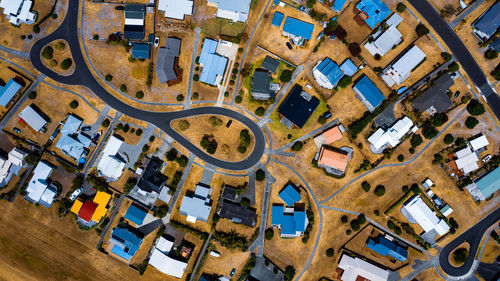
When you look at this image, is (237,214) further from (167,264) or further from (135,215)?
(135,215)

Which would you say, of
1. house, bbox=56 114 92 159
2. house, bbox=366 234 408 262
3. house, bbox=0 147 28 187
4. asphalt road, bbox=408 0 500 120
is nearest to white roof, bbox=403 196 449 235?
house, bbox=366 234 408 262

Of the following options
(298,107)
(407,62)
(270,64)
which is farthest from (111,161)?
(407,62)

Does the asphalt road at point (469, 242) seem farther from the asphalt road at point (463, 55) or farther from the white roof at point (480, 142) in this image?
the asphalt road at point (463, 55)

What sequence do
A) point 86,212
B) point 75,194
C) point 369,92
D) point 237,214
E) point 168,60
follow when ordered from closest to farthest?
1. point 369,92
2. point 86,212
3. point 237,214
4. point 168,60
5. point 75,194

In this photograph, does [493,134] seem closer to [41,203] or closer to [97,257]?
[97,257]

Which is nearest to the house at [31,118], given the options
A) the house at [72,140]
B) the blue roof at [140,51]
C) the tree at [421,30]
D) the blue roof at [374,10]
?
the house at [72,140]

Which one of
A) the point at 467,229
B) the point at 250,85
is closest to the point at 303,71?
the point at 250,85
